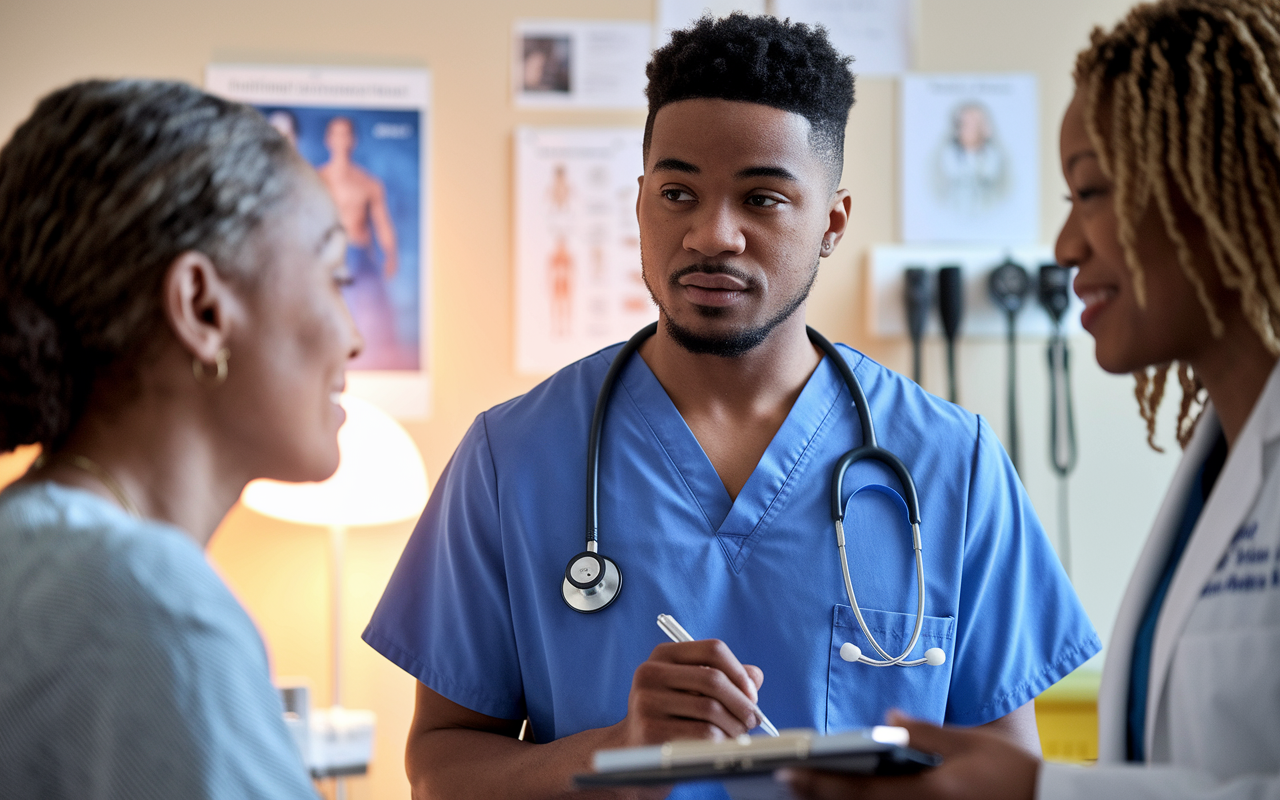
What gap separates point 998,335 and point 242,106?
1860mm

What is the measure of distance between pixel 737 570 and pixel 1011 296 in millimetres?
1309

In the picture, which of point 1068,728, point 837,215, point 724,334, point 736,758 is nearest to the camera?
point 736,758

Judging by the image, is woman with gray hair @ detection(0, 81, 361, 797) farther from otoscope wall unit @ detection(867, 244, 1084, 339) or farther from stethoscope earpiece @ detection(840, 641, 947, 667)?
otoscope wall unit @ detection(867, 244, 1084, 339)

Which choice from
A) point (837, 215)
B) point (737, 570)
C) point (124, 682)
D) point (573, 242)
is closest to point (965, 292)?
point (573, 242)

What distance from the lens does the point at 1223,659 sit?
769 mm

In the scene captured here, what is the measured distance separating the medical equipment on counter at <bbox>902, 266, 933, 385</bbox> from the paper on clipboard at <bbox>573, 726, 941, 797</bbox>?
1.63m

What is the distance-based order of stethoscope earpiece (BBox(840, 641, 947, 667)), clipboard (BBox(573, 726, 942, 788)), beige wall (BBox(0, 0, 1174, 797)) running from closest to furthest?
clipboard (BBox(573, 726, 942, 788)) → stethoscope earpiece (BBox(840, 641, 947, 667)) → beige wall (BBox(0, 0, 1174, 797))

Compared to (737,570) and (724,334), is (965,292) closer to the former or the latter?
(724,334)

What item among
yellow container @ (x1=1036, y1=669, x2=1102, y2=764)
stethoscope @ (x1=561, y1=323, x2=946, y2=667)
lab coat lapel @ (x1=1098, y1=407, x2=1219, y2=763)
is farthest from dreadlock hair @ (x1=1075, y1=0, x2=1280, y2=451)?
yellow container @ (x1=1036, y1=669, x2=1102, y2=764)

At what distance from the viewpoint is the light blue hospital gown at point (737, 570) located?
121 centimetres

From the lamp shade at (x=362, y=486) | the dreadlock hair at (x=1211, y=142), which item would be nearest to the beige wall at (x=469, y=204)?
the lamp shade at (x=362, y=486)

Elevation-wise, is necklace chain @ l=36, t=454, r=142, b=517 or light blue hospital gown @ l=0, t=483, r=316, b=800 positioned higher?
necklace chain @ l=36, t=454, r=142, b=517

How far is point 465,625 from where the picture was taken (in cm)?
127

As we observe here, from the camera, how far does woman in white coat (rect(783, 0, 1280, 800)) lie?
0.76m
